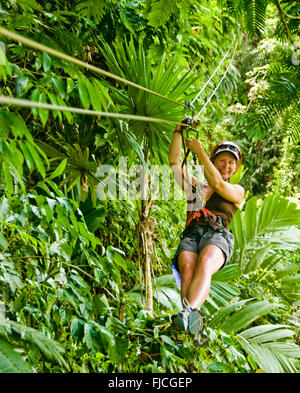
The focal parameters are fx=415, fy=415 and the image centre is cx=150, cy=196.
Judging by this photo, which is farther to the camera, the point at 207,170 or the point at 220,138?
the point at 220,138

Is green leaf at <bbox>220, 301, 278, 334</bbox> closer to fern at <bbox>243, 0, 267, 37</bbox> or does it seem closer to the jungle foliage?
the jungle foliage

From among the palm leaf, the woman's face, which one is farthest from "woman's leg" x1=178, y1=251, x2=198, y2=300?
the palm leaf

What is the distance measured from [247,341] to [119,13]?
3106 millimetres

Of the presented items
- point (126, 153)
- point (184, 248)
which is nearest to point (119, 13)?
point (126, 153)

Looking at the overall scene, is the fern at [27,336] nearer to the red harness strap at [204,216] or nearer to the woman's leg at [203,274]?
the woman's leg at [203,274]

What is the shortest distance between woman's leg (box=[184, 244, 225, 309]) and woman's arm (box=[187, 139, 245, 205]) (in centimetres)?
38

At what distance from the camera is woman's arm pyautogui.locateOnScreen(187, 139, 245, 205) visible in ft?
8.63

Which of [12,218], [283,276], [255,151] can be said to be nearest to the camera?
[12,218]

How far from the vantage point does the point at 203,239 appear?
9.29ft

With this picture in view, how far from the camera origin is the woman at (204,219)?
261 centimetres

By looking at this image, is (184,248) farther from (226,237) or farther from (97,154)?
(97,154)

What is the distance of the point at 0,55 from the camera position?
1.43 meters

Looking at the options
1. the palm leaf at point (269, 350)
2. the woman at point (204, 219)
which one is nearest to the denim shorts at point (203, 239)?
the woman at point (204, 219)

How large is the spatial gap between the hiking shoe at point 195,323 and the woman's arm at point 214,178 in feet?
2.81
